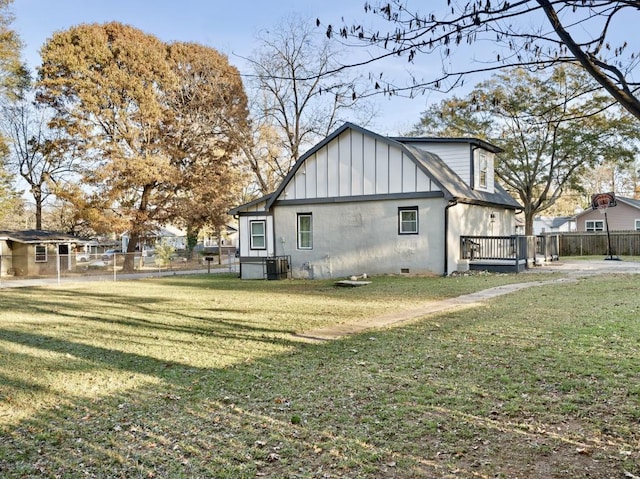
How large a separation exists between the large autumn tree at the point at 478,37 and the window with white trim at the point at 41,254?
88.5ft

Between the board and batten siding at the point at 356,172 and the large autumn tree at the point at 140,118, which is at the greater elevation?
the large autumn tree at the point at 140,118

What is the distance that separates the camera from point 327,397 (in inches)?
176

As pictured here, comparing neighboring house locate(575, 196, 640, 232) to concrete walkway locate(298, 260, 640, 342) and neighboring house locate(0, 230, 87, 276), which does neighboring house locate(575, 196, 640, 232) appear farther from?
neighboring house locate(0, 230, 87, 276)

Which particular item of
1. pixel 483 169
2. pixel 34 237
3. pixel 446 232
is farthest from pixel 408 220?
pixel 34 237

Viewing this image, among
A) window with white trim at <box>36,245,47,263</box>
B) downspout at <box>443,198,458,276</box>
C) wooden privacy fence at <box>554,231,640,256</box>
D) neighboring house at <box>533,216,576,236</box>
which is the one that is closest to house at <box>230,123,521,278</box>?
downspout at <box>443,198,458,276</box>

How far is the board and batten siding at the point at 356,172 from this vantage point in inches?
639

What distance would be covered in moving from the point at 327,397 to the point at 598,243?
2902 centimetres

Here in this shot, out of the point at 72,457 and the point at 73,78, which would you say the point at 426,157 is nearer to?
the point at 72,457

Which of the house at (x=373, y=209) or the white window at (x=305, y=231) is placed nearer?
the house at (x=373, y=209)

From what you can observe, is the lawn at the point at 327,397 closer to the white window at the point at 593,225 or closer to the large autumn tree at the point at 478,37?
the large autumn tree at the point at 478,37

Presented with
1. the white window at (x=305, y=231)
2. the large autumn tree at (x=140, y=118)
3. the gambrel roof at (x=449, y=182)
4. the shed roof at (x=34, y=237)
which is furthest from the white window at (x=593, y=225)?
the shed roof at (x=34, y=237)

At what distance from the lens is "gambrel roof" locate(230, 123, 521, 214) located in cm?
1569

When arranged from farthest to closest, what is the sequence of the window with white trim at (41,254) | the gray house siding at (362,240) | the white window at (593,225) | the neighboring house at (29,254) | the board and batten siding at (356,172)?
the white window at (593,225) → the window with white trim at (41,254) → the neighboring house at (29,254) → the board and batten siding at (356,172) → the gray house siding at (362,240)

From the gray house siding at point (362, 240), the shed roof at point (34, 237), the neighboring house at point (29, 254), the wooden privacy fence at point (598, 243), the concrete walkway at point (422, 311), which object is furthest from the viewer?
the wooden privacy fence at point (598, 243)
